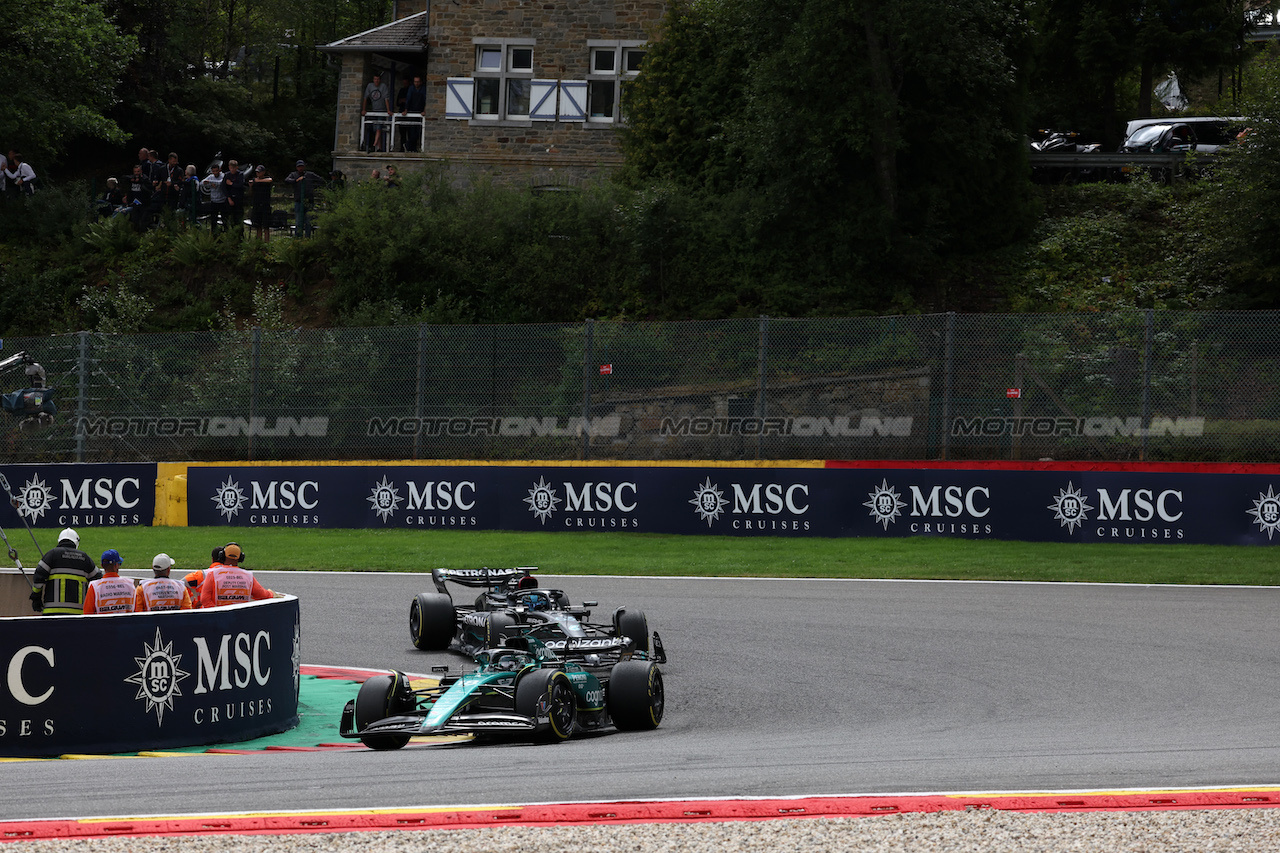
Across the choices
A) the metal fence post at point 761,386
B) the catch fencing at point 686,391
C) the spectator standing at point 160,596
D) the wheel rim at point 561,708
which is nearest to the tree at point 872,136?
the metal fence post at point 761,386

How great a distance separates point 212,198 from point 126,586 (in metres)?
23.7

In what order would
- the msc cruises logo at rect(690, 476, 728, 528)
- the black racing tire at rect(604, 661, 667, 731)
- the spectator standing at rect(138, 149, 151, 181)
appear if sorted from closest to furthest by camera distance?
the black racing tire at rect(604, 661, 667, 731), the msc cruises logo at rect(690, 476, 728, 528), the spectator standing at rect(138, 149, 151, 181)

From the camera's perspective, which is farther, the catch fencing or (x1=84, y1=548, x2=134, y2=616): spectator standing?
the catch fencing

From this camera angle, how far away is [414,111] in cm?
3772

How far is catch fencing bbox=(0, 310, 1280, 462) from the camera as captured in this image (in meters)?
20.0

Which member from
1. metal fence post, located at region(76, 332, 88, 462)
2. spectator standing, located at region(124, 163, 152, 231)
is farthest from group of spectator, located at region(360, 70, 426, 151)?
metal fence post, located at region(76, 332, 88, 462)

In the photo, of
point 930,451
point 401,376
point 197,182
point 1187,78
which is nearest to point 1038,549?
point 930,451

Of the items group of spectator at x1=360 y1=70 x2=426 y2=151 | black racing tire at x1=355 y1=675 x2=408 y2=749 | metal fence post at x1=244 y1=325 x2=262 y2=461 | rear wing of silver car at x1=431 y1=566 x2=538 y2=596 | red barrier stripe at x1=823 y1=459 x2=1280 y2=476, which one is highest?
group of spectator at x1=360 y1=70 x2=426 y2=151

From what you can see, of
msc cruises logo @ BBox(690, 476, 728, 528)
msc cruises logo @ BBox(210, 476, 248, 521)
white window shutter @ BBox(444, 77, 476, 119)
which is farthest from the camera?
white window shutter @ BBox(444, 77, 476, 119)

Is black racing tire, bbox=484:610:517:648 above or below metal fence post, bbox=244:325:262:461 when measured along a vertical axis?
below

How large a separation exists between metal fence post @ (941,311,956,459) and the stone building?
17.0 metres

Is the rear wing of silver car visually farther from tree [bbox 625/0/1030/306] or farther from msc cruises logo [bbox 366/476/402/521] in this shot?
tree [bbox 625/0/1030/306]

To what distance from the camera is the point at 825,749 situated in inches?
339

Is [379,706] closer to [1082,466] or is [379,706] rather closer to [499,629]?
[499,629]
